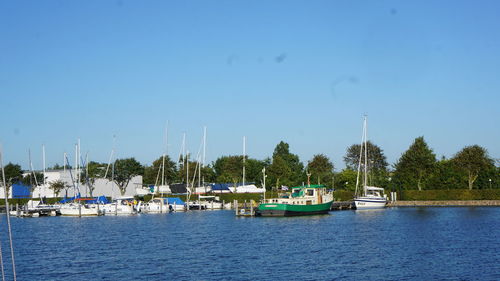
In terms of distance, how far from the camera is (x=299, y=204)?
9006 cm

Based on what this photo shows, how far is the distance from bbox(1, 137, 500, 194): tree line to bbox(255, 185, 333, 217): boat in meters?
2.81

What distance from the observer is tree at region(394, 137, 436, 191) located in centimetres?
12438

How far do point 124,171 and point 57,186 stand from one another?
788 inches

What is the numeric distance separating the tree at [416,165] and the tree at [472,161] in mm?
5578

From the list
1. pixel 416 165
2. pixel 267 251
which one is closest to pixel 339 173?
pixel 416 165

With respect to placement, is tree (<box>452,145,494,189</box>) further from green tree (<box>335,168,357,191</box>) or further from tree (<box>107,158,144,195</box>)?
tree (<box>107,158,144,195</box>)

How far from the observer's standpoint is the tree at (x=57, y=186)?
5620 inches

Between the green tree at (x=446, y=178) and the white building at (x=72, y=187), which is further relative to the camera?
the white building at (x=72, y=187)

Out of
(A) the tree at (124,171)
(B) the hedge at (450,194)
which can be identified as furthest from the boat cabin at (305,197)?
(A) the tree at (124,171)

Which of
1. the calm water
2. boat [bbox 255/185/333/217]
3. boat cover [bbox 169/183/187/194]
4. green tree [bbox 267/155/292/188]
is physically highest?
green tree [bbox 267/155/292/188]

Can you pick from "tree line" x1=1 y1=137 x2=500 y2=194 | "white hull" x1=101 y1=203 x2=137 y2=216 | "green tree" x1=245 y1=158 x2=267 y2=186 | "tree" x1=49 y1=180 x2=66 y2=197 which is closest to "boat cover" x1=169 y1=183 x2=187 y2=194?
"tree line" x1=1 y1=137 x2=500 y2=194

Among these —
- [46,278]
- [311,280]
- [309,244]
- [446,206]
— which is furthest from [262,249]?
[446,206]

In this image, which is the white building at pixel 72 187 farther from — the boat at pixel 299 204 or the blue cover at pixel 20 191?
the boat at pixel 299 204

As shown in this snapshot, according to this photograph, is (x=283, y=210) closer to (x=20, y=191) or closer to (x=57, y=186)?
(x=57, y=186)
